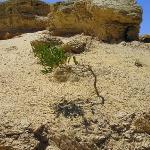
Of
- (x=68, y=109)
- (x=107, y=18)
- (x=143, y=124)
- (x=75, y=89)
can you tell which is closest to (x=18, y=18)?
(x=107, y=18)

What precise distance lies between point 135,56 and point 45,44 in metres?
3.52

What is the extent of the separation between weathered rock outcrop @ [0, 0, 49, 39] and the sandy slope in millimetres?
8193

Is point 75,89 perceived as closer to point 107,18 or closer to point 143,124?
point 143,124

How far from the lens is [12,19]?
26953mm

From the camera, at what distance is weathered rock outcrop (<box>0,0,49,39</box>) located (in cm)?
2684

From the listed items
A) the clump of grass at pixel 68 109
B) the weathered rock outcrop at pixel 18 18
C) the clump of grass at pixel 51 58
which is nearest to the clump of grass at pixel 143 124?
the clump of grass at pixel 68 109

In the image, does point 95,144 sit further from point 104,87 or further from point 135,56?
point 135,56

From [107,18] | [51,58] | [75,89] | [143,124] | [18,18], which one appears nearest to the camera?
[143,124]

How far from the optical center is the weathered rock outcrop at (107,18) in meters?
20.6

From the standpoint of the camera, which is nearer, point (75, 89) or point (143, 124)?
point (143, 124)

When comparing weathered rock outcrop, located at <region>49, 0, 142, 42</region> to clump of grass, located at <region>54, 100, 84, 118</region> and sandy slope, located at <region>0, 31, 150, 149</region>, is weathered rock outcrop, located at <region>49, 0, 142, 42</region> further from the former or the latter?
clump of grass, located at <region>54, 100, 84, 118</region>

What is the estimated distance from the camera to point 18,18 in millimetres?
26875

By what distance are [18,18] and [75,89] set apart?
13264mm

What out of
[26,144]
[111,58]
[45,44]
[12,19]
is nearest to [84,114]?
[26,144]
